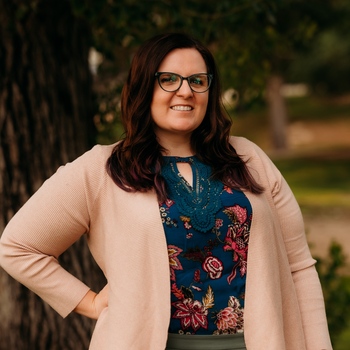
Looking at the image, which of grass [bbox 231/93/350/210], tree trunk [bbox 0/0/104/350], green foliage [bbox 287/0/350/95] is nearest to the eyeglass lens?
tree trunk [bbox 0/0/104/350]

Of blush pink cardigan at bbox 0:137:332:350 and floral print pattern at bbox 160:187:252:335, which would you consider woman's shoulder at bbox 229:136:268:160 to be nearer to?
blush pink cardigan at bbox 0:137:332:350

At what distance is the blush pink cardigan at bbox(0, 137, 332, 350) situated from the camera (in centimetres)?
247

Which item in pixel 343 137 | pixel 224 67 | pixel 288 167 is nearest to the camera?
pixel 224 67

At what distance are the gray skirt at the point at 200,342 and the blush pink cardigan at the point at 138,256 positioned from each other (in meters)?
0.05

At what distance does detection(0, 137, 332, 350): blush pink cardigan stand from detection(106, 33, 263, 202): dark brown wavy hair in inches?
1.7

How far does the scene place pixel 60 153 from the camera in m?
4.32

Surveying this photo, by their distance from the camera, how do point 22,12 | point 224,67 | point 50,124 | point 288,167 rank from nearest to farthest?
point 22,12, point 50,124, point 224,67, point 288,167

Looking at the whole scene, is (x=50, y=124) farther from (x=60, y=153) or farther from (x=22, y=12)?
(x=22, y=12)

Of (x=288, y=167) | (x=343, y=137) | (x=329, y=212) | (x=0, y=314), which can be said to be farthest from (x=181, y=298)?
(x=343, y=137)

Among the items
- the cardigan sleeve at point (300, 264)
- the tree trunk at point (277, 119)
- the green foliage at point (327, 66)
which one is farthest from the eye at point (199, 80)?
the tree trunk at point (277, 119)

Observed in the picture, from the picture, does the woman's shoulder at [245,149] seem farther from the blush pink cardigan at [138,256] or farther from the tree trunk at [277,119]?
the tree trunk at [277,119]

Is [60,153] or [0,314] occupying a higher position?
[60,153]

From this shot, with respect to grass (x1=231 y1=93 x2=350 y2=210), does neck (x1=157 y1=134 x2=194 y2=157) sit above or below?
above

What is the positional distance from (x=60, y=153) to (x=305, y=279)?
2003 millimetres
